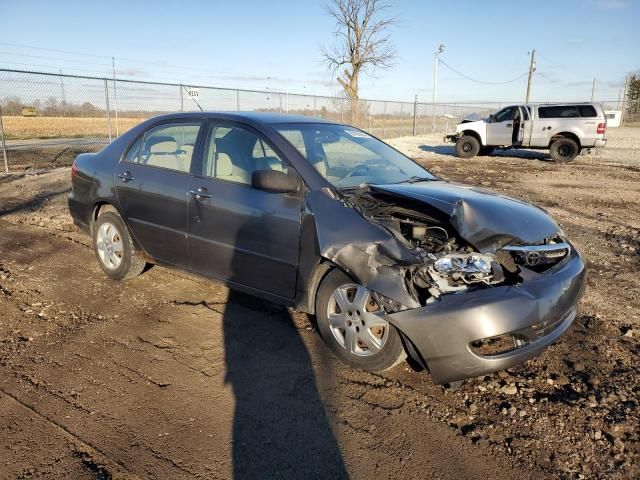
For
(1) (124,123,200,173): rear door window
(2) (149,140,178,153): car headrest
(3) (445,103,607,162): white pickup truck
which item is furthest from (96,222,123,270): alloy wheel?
(3) (445,103,607,162): white pickup truck

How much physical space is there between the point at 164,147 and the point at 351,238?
2.27 meters

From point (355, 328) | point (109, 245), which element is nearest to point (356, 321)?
point (355, 328)

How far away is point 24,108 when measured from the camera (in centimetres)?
1773

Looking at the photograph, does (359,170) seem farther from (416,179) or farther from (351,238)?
(351,238)

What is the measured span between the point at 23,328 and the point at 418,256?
3088 mm

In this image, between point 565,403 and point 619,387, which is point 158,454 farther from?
point 619,387

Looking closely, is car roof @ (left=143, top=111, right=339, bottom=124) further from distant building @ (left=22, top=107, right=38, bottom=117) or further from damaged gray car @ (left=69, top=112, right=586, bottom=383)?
distant building @ (left=22, top=107, right=38, bottom=117)

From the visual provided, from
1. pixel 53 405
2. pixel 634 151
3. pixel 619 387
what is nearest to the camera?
pixel 53 405

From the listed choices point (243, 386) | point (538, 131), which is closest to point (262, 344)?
point (243, 386)

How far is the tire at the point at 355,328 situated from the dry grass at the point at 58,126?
15377mm

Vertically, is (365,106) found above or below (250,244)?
above

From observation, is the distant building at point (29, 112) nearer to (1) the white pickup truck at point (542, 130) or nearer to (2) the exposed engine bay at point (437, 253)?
(1) the white pickup truck at point (542, 130)

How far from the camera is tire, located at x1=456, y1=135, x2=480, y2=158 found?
18562mm

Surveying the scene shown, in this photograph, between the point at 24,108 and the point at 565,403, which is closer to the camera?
the point at 565,403
